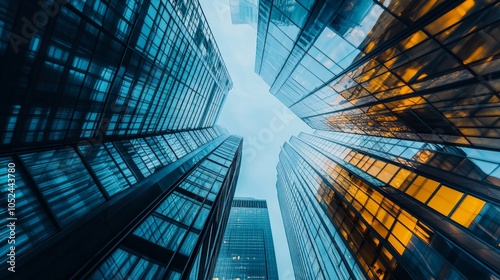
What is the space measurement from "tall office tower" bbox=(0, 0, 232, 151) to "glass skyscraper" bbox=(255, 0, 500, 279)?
29.7 feet

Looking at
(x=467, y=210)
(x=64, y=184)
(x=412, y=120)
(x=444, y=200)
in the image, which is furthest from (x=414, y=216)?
(x=64, y=184)

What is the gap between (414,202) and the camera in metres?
14.2

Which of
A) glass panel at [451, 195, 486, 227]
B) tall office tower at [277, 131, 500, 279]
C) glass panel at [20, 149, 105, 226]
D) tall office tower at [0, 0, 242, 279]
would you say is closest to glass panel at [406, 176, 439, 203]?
tall office tower at [277, 131, 500, 279]

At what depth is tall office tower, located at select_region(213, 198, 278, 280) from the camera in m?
96.6

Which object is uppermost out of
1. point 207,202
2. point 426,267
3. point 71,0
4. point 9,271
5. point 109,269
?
point 71,0

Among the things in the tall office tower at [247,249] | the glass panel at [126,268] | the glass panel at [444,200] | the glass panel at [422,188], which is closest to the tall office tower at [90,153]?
the glass panel at [126,268]

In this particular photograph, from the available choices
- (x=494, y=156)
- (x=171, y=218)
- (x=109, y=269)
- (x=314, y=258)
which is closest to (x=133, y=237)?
(x=109, y=269)

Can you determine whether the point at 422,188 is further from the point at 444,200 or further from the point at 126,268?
the point at 126,268

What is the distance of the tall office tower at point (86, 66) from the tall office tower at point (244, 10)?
5.78 m

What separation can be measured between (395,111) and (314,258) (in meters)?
21.5

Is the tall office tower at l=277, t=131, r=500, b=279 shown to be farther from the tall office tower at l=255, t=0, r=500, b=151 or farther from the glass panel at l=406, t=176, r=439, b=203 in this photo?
the tall office tower at l=255, t=0, r=500, b=151

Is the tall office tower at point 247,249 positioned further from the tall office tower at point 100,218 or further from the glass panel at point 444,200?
the glass panel at point 444,200

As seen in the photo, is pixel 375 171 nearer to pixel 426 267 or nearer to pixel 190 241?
pixel 426 267

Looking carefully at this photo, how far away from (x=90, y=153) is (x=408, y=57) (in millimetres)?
18826
